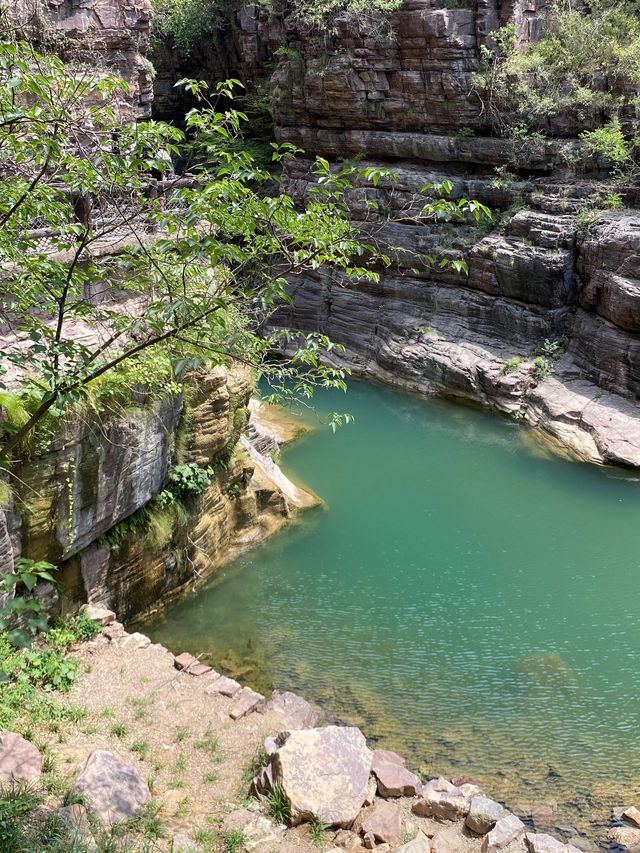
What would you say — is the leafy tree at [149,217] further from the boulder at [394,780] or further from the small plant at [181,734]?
the boulder at [394,780]

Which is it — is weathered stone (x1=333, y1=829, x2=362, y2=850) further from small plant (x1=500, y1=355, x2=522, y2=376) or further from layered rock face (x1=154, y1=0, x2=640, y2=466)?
small plant (x1=500, y1=355, x2=522, y2=376)

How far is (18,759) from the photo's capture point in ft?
18.3

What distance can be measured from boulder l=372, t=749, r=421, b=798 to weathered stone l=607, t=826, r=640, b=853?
6.38 ft

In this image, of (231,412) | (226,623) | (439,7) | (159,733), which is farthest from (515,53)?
(159,733)

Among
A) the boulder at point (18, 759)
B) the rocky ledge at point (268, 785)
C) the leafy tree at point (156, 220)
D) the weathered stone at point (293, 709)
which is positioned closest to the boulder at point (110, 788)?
the rocky ledge at point (268, 785)

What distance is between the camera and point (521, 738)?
25.6ft

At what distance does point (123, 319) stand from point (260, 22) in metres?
22.8

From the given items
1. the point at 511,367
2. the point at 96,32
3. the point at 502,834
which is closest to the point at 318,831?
the point at 502,834

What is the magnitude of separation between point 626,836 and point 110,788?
15.7 ft

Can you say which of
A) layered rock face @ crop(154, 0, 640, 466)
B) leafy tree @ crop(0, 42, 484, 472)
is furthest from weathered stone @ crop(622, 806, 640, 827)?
layered rock face @ crop(154, 0, 640, 466)

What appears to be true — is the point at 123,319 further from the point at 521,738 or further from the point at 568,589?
the point at 568,589

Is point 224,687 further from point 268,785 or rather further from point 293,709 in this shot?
point 268,785

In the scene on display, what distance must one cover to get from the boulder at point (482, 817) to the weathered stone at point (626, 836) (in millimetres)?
1344

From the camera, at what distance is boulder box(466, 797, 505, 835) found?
5930mm
